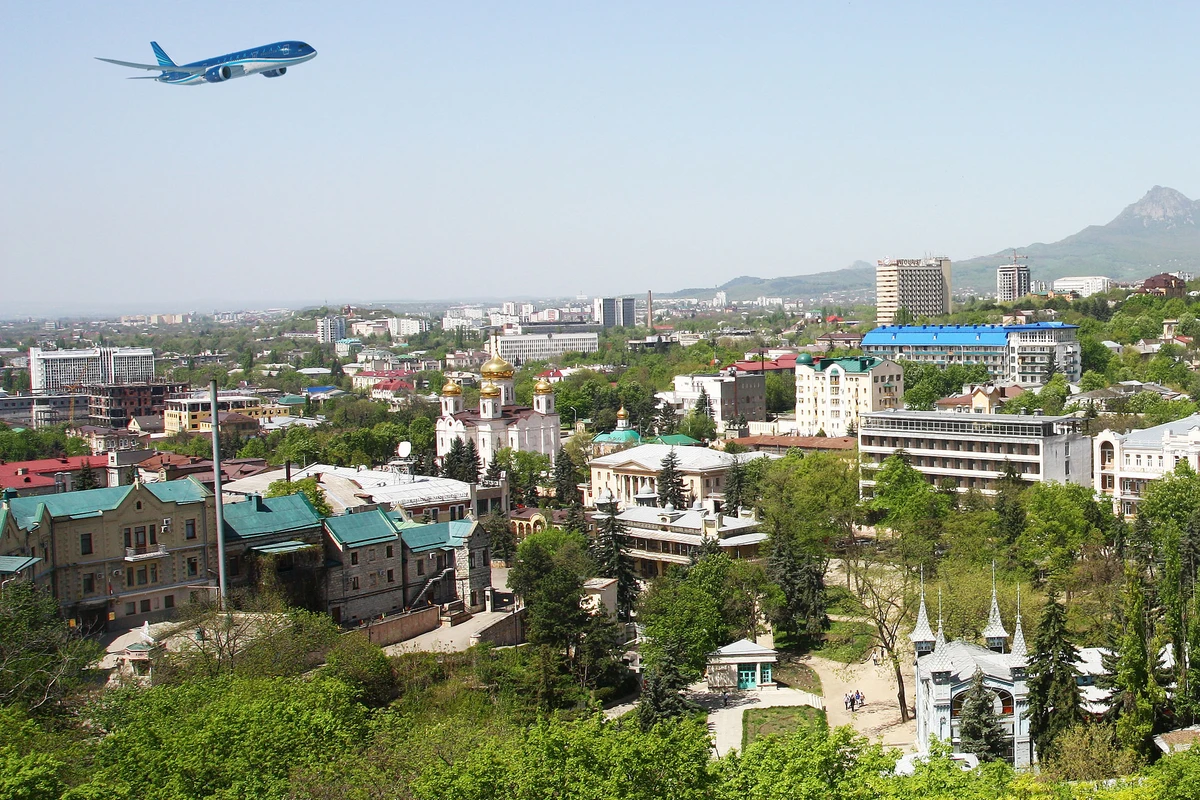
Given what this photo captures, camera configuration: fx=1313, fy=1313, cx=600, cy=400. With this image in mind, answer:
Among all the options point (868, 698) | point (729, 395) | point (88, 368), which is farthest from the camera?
point (88, 368)

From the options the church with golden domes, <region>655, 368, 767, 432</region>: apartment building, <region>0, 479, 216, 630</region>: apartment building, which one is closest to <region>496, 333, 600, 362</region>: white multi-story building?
<region>655, 368, 767, 432</region>: apartment building

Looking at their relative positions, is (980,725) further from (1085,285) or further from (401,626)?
(1085,285)

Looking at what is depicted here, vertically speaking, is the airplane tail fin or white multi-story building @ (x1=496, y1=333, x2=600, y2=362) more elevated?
the airplane tail fin

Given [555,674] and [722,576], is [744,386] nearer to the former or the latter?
[722,576]

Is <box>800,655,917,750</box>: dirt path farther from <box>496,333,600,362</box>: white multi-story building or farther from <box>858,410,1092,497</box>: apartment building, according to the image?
<box>496,333,600,362</box>: white multi-story building

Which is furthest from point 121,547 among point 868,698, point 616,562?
point 868,698

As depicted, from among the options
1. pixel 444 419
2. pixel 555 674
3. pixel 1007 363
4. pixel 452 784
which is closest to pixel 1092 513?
pixel 555 674
